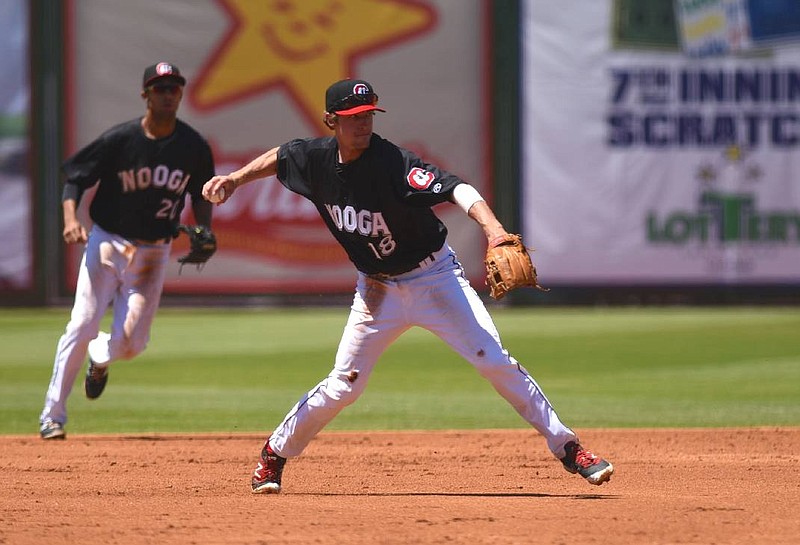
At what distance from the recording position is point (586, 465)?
6461mm

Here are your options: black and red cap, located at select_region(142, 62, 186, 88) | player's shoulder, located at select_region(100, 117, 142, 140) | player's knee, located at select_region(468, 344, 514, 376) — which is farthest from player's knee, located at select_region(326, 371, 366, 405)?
player's shoulder, located at select_region(100, 117, 142, 140)

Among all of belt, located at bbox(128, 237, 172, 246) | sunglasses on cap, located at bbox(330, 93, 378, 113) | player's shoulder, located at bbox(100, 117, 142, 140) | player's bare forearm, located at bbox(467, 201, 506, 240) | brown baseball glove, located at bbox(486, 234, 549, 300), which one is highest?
sunglasses on cap, located at bbox(330, 93, 378, 113)

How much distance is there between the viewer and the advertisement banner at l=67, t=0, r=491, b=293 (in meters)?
20.3

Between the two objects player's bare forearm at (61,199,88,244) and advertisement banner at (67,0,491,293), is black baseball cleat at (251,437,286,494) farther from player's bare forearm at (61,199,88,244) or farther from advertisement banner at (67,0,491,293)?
advertisement banner at (67,0,491,293)

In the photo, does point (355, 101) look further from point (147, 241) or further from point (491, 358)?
point (147, 241)

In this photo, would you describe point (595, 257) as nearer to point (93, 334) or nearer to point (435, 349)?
point (435, 349)

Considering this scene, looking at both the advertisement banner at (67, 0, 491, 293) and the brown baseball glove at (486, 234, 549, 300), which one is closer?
the brown baseball glove at (486, 234, 549, 300)

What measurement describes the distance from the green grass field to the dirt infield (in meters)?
0.97

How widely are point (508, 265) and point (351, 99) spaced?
1011 millimetres

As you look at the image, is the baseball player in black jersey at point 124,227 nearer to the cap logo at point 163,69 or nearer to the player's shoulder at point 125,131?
the player's shoulder at point 125,131

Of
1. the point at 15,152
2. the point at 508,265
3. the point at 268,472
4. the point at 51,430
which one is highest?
the point at 508,265

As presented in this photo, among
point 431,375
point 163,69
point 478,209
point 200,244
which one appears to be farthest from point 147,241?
point 431,375

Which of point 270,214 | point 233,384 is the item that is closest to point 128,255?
point 233,384

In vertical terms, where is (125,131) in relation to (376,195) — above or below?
below
